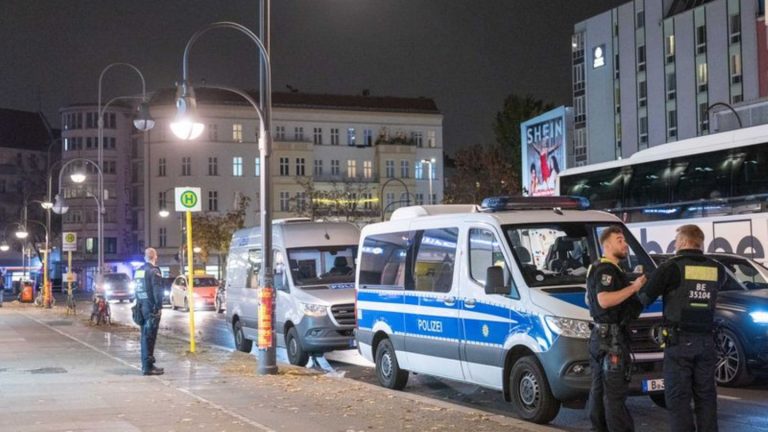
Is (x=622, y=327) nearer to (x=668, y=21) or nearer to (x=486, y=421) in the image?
(x=486, y=421)

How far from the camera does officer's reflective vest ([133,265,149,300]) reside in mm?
15117

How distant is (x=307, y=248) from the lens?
18109mm

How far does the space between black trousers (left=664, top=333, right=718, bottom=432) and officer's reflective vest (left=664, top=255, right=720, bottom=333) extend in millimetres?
101

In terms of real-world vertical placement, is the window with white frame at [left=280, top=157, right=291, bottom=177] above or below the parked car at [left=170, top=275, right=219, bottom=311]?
above

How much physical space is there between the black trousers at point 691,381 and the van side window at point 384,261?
5.93 m

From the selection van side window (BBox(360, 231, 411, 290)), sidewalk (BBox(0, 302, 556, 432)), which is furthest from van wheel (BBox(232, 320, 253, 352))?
van side window (BBox(360, 231, 411, 290))

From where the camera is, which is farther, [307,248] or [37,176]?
[37,176]

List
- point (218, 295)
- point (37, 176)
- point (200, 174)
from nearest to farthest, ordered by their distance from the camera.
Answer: point (218, 295) → point (200, 174) → point (37, 176)

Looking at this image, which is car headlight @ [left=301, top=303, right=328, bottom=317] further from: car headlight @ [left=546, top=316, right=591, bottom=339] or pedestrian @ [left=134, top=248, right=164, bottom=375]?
car headlight @ [left=546, top=316, right=591, bottom=339]

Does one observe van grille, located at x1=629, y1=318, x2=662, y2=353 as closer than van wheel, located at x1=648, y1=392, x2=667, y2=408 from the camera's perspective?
Yes

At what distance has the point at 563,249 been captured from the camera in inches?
439

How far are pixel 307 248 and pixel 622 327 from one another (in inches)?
416

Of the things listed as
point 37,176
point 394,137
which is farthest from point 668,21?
point 37,176

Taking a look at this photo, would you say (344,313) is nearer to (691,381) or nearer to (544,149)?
(691,381)
